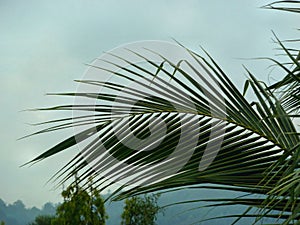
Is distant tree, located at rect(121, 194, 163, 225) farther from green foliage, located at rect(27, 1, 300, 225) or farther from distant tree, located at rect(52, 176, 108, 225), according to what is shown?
green foliage, located at rect(27, 1, 300, 225)

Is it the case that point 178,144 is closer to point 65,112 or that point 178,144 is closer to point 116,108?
point 116,108

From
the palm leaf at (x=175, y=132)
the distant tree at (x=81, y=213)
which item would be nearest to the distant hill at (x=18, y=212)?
the distant tree at (x=81, y=213)

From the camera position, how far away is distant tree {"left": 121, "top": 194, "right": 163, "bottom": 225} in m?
11.4

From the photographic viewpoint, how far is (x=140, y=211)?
1205 cm

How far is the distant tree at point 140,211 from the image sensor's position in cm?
1145

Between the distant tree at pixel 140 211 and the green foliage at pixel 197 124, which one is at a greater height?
the distant tree at pixel 140 211

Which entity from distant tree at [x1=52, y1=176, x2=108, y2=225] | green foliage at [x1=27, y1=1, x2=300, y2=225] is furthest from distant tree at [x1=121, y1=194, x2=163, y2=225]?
green foliage at [x1=27, y1=1, x2=300, y2=225]

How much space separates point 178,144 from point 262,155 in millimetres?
239

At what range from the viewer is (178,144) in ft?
4.86

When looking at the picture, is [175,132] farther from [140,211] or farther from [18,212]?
[18,212]

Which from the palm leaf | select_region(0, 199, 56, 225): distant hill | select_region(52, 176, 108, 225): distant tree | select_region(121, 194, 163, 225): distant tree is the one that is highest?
select_region(0, 199, 56, 225): distant hill

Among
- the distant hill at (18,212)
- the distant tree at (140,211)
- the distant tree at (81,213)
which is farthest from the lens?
the distant hill at (18,212)

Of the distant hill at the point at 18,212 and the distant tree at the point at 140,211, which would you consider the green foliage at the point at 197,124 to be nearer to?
the distant tree at the point at 140,211

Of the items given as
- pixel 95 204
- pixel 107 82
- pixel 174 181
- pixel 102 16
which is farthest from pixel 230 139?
pixel 95 204
